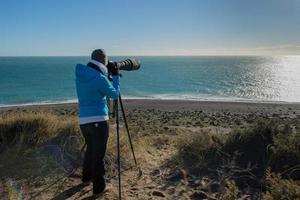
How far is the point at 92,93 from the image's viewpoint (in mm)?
4789

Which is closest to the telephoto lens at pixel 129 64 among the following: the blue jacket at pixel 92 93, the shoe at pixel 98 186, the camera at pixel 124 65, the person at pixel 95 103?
the camera at pixel 124 65

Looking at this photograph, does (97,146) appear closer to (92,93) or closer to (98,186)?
(98,186)

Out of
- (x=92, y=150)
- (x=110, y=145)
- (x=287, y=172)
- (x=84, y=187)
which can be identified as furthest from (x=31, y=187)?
(x=287, y=172)

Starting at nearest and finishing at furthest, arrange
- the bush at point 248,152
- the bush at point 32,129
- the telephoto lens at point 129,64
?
the telephoto lens at point 129,64 → the bush at point 248,152 → the bush at point 32,129

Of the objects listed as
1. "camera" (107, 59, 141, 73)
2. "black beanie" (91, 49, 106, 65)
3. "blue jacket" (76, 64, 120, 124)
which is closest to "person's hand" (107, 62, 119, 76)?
"camera" (107, 59, 141, 73)

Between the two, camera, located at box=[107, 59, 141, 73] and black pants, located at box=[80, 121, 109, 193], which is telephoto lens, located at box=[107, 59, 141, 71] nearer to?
Answer: camera, located at box=[107, 59, 141, 73]

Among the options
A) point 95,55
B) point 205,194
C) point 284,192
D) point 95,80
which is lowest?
point 205,194

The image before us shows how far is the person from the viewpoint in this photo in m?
4.75

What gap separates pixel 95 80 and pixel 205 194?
2.02 metres

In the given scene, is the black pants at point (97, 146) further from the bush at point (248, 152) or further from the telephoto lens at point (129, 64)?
the bush at point (248, 152)

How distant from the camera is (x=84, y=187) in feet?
17.5

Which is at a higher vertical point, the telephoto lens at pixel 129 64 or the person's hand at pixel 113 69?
the telephoto lens at pixel 129 64

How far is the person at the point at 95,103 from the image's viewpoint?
4746 mm

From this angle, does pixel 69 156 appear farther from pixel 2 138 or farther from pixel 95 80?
pixel 95 80
